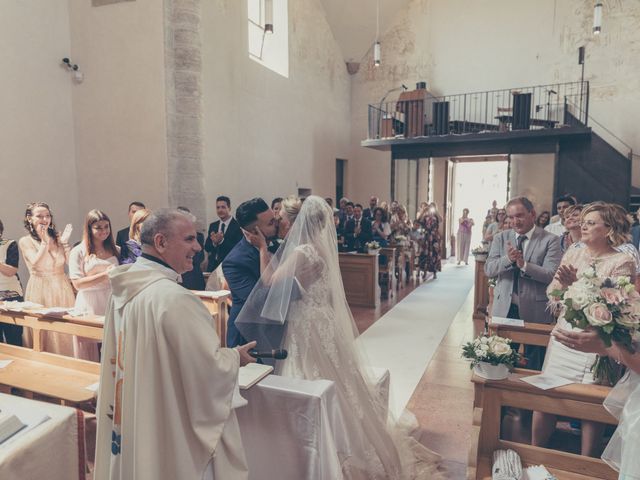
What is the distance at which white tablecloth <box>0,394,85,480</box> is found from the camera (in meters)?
1.87

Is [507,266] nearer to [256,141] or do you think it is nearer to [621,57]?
[256,141]

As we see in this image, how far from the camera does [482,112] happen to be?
1438cm

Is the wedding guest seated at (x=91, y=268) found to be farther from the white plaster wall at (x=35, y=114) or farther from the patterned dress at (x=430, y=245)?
the patterned dress at (x=430, y=245)

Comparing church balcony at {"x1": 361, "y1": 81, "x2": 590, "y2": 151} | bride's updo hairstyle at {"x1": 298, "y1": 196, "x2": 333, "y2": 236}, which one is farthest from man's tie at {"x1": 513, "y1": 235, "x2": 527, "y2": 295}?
church balcony at {"x1": 361, "y1": 81, "x2": 590, "y2": 151}

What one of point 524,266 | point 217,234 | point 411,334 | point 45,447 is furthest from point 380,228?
point 45,447

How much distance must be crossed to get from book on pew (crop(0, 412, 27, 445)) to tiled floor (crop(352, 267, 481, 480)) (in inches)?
99.5

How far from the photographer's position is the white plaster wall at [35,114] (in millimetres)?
6691

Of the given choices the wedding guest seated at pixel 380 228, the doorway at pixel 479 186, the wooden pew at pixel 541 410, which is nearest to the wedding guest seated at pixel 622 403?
the wooden pew at pixel 541 410

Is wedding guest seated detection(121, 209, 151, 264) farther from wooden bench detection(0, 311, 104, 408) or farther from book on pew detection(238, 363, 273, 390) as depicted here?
book on pew detection(238, 363, 273, 390)

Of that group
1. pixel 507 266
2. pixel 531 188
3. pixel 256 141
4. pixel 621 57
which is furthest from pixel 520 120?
pixel 507 266

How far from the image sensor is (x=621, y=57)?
489 inches

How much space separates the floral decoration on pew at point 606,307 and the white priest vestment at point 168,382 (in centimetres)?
162

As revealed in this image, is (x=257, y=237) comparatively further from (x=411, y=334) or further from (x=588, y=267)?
(x=411, y=334)

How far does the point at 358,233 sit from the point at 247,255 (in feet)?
19.2
